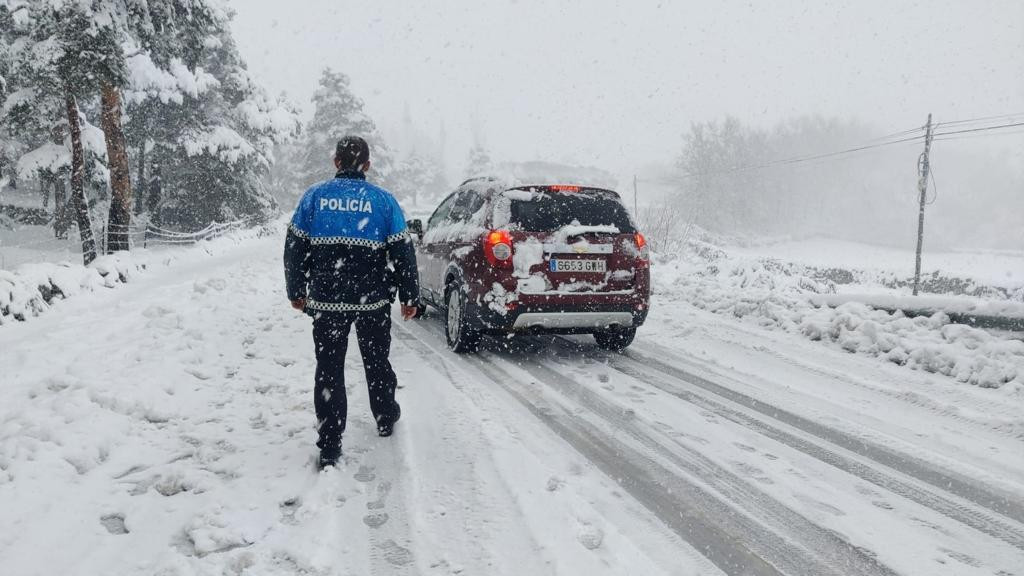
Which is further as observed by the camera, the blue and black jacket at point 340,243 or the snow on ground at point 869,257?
the snow on ground at point 869,257

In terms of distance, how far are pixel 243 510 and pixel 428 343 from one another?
403 centimetres

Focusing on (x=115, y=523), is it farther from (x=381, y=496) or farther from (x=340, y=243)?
(x=340, y=243)

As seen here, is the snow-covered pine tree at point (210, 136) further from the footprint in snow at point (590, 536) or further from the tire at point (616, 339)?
the footprint in snow at point (590, 536)

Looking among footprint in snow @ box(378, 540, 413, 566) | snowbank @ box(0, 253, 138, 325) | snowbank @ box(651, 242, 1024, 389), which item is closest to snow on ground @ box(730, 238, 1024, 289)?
snowbank @ box(651, 242, 1024, 389)

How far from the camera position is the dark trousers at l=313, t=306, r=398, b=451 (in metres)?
3.47

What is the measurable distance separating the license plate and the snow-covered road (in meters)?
0.99

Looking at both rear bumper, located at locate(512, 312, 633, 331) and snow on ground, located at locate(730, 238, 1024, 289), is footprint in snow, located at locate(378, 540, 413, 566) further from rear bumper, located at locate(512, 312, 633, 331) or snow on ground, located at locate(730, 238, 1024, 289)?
snow on ground, located at locate(730, 238, 1024, 289)

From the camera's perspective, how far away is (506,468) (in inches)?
134

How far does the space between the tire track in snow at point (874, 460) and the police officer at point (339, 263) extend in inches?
108

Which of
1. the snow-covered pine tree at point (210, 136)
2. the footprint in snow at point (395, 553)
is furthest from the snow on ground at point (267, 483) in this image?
the snow-covered pine tree at point (210, 136)

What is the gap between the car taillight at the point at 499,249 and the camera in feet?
18.9

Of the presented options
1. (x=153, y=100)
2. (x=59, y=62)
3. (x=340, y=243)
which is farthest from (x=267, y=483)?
(x=153, y=100)

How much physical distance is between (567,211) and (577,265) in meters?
Result: 0.61

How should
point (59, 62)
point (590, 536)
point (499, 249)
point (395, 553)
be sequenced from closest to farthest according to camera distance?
point (395, 553)
point (590, 536)
point (499, 249)
point (59, 62)
